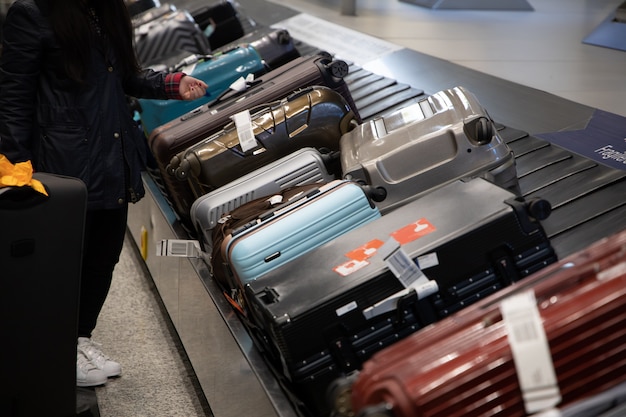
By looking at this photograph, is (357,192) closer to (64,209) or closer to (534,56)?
(64,209)

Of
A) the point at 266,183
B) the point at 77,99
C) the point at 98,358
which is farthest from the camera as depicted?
the point at 98,358

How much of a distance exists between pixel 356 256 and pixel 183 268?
4.29 feet

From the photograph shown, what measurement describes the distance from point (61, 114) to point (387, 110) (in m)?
2.38

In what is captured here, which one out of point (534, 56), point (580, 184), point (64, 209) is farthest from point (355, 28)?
point (64, 209)

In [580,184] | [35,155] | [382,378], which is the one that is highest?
[382,378]

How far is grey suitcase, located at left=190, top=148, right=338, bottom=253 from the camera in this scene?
10.6 ft

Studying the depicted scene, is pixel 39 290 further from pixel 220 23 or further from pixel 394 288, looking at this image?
pixel 220 23

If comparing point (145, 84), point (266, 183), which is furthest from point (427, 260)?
point (145, 84)

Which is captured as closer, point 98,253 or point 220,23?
point 98,253

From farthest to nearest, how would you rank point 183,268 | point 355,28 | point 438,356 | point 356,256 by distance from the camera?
point 355,28 < point 183,268 < point 356,256 < point 438,356

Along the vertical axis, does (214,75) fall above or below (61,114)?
below

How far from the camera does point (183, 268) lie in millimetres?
3518

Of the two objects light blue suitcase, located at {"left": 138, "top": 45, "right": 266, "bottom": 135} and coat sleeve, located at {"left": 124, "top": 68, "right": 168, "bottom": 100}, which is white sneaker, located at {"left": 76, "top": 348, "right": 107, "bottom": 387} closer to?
coat sleeve, located at {"left": 124, "top": 68, "right": 168, "bottom": 100}

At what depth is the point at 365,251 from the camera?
7.88 feet
